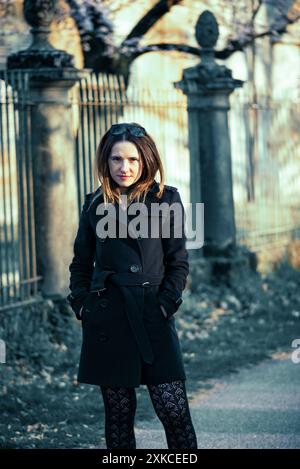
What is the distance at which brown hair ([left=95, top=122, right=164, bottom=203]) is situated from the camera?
4.71 metres

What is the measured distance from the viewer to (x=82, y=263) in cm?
480

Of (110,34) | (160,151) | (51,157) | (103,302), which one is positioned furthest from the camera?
(110,34)

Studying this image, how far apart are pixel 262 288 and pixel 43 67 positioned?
424 centimetres

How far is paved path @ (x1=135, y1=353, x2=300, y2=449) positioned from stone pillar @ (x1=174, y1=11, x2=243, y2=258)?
12.5 feet

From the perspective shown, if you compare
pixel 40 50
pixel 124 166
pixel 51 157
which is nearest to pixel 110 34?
pixel 40 50

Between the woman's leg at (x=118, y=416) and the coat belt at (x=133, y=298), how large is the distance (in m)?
0.19

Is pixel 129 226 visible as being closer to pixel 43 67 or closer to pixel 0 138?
pixel 0 138

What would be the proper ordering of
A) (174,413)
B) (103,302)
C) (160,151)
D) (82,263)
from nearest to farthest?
(174,413), (103,302), (82,263), (160,151)

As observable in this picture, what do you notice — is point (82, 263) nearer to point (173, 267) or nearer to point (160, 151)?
point (173, 267)

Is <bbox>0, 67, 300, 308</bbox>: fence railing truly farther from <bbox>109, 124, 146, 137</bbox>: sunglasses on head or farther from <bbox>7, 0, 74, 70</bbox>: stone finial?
<bbox>109, 124, 146, 137</bbox>: sunglasses on head

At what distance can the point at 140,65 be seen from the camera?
19.5 metres

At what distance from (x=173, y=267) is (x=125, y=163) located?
0.49 meters

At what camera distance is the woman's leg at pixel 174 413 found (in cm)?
453
